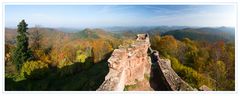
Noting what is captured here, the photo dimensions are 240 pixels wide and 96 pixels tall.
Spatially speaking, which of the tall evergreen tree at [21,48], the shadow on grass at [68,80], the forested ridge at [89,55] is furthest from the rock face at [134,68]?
the tall evergreen tree at [21,48]

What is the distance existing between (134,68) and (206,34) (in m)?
2.79

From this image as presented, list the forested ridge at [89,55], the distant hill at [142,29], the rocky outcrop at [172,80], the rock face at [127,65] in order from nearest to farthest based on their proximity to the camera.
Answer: the rock face at [127,65] → the rocky outcrop at [172,80] → the forested ridge at [89,55] → the distant hill at [142,29]

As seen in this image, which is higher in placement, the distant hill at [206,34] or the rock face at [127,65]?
the distant hill at [206,34]

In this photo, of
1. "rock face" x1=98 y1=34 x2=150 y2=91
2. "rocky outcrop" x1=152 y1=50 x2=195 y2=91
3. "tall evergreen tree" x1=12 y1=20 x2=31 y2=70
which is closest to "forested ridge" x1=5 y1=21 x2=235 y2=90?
"tall evergreen tree" x1=12 y1=20 x2=31 y2=70

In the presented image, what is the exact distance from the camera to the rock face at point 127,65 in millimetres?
9789

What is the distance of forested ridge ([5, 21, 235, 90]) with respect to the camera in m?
12.7

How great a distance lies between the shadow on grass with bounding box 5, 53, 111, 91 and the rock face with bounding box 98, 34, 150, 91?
4.05 ft

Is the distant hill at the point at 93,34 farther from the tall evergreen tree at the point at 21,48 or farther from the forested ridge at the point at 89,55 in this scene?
the tall evergreen tree at the point at 21,48

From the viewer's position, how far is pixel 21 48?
44.0ft

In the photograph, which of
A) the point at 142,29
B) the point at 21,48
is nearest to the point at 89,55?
the point at 21,48

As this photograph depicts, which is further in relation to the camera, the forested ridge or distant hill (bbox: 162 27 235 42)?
the forested ridge

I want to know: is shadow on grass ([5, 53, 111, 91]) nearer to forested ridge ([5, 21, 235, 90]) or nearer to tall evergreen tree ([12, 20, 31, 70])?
forested ridge ([5, 21, 235, 90])

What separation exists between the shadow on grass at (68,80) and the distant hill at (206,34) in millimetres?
2655
